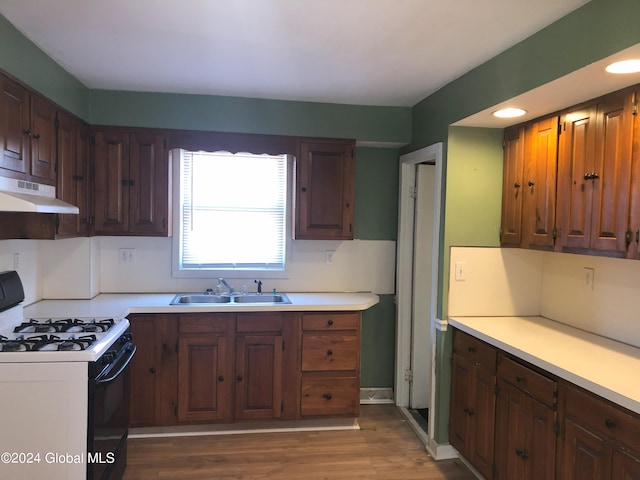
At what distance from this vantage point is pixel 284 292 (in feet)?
11.8

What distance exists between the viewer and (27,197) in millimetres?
2133

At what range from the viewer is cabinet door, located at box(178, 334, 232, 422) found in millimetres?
3039

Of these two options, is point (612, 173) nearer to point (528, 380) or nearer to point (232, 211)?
point (528, 380)

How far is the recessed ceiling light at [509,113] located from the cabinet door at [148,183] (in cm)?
223

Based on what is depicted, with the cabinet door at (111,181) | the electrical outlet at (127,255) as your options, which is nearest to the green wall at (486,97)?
the cabinet door at (111,181)

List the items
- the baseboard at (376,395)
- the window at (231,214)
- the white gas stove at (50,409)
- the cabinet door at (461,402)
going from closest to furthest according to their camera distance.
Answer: the white gas stove at (50,409), the cabinet door at (461,402), the window at (231,214), the baseboard at (376,395)

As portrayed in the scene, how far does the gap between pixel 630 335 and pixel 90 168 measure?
11.3ft

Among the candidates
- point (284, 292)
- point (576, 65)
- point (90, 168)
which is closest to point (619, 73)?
point (576, 65)

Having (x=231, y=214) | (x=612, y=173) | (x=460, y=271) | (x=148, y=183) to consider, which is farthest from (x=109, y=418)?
(x=612, y=173)

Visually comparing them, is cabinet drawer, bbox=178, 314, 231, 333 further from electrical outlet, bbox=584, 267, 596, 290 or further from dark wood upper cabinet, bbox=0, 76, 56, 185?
electrical outlet, bbox=584, 267, 596, 290

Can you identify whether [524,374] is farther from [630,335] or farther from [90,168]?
[90,168]

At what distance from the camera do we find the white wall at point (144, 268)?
3.11 meters

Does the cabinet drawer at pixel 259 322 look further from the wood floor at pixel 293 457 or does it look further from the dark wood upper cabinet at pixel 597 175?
the dark wood upper cabinet at pixel 597 175

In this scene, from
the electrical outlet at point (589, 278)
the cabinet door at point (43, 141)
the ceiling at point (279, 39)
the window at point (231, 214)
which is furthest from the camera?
the window at point (231, 214)
